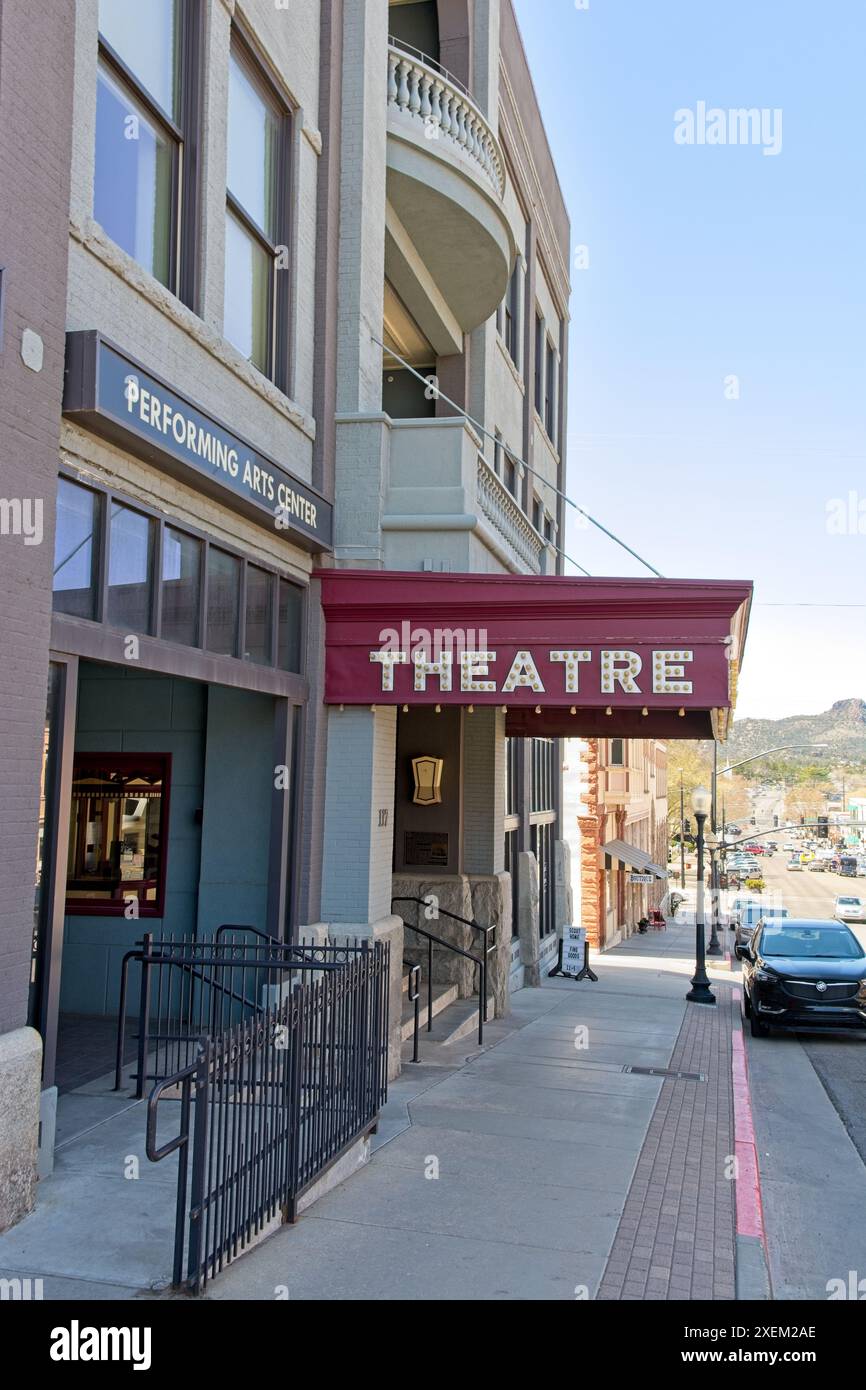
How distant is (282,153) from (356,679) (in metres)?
4.67

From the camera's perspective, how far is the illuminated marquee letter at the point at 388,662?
1011 centimetres

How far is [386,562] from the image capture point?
1071 cm

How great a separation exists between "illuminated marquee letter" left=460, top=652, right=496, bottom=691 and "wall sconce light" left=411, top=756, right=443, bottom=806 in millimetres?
5166

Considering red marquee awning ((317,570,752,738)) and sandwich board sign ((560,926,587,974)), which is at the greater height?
red marquee awning ((317,570,752,738))

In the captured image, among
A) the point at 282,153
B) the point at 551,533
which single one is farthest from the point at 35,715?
the point at 551,533

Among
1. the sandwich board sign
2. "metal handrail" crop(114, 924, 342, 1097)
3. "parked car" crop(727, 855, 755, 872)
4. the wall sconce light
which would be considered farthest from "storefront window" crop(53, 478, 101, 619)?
"parked car" crop(727, 855, 755, 872)

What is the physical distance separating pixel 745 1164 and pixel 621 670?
13.1ft

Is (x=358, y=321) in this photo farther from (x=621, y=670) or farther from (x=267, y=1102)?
(x=267, y=1102)

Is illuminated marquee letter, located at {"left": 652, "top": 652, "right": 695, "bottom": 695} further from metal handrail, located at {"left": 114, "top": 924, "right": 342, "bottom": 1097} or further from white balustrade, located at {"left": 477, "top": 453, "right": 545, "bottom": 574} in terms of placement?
metal handrail, located at {"left": 114, "top": 924, "right": 342, "bottom": 1097}

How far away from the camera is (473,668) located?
1002 centimetres

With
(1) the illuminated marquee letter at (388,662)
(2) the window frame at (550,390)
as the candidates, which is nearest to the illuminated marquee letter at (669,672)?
(1) the illuminated marquee letter at (388,662)

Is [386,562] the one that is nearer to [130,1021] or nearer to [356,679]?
[356,679]

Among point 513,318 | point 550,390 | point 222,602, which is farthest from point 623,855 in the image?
point 222,602

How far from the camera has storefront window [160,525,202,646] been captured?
7711mm
